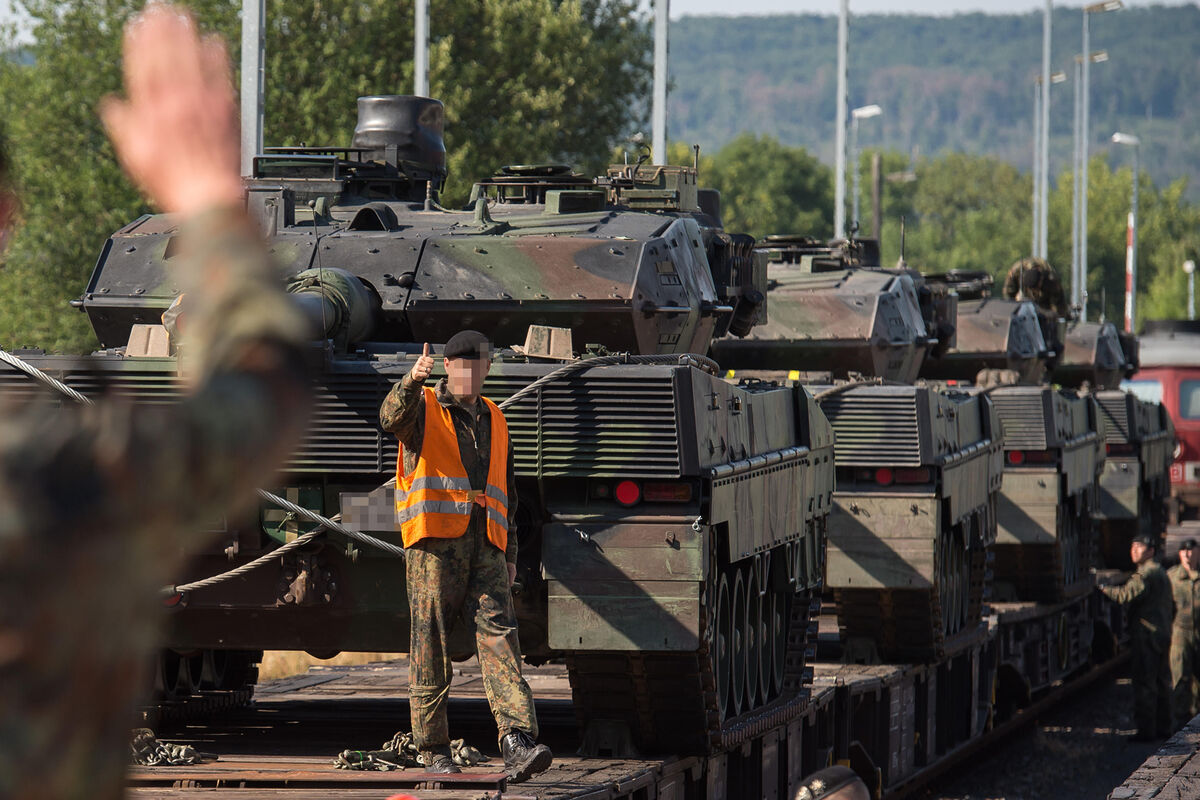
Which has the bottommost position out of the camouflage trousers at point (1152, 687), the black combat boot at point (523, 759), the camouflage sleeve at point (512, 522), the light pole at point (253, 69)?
the camouflage trousers at point (1152, 687)

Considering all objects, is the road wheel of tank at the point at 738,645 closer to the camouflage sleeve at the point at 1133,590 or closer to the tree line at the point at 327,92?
the camouflage sleeve at the point at 1133,590

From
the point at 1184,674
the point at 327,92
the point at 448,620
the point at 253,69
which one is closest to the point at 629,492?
the point at 448,620

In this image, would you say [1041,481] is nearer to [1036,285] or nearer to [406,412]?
[1036,285]

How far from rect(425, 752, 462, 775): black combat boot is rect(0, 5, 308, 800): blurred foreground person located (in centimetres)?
474

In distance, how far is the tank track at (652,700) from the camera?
7.71 metres

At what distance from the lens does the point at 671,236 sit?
10.1 m

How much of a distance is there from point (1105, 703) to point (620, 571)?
1094cm

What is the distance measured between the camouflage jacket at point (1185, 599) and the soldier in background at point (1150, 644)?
0.39ft

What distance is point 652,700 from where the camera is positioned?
7.97 metres

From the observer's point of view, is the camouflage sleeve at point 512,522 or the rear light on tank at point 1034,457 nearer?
the camouflage sleeve at point 512,522

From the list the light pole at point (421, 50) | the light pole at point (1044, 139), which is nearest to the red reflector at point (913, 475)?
the light pole at point (421, 50)

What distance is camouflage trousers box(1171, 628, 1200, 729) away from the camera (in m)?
14.9

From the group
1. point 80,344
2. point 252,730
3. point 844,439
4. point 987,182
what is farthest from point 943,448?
point 987,182

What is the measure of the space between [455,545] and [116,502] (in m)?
4.87
